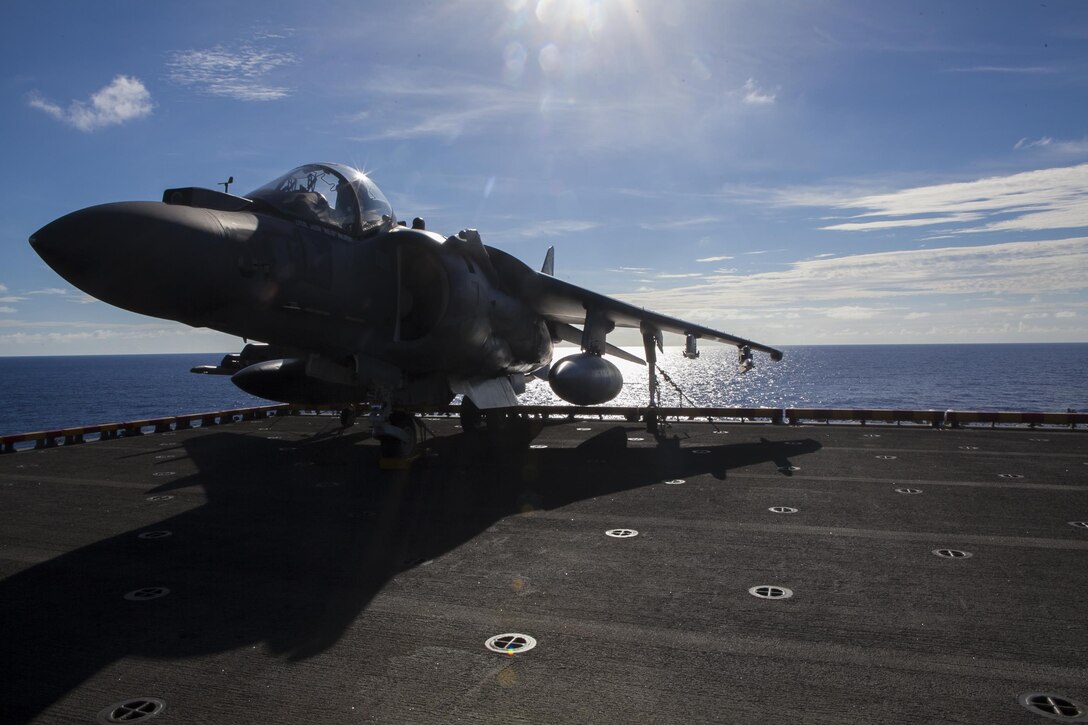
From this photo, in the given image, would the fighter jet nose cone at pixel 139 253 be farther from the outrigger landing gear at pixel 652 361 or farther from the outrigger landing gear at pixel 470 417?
the outrigger landing gear at pixel 652 361

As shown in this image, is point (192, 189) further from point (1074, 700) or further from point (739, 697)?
point (1074, 700)

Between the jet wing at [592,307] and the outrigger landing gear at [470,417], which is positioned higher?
the jet wing at [592,307]

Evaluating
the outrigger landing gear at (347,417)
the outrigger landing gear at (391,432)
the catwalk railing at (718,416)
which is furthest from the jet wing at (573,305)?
the outrigger landing gear at (347,417)

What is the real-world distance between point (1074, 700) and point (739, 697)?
201 cm

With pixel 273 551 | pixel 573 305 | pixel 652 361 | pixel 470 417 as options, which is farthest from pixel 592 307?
pixel 273 551

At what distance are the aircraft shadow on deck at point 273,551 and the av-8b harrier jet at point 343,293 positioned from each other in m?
1.76

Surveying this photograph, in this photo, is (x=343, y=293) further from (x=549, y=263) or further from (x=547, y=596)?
(x=549, y=263)

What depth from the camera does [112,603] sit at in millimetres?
6039

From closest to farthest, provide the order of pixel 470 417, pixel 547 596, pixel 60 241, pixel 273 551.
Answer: pixel 547 596
pixel 60 241
pixel 273 551
pixel 470 417

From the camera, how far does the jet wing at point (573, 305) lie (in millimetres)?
15789

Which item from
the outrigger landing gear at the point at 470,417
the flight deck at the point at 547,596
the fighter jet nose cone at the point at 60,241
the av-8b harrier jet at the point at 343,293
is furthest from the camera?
the outrigger landing gear at the point at 470,417

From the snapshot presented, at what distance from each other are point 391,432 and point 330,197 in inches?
168

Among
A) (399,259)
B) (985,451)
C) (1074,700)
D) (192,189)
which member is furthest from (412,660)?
(985,451)

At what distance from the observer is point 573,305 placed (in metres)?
17.4
